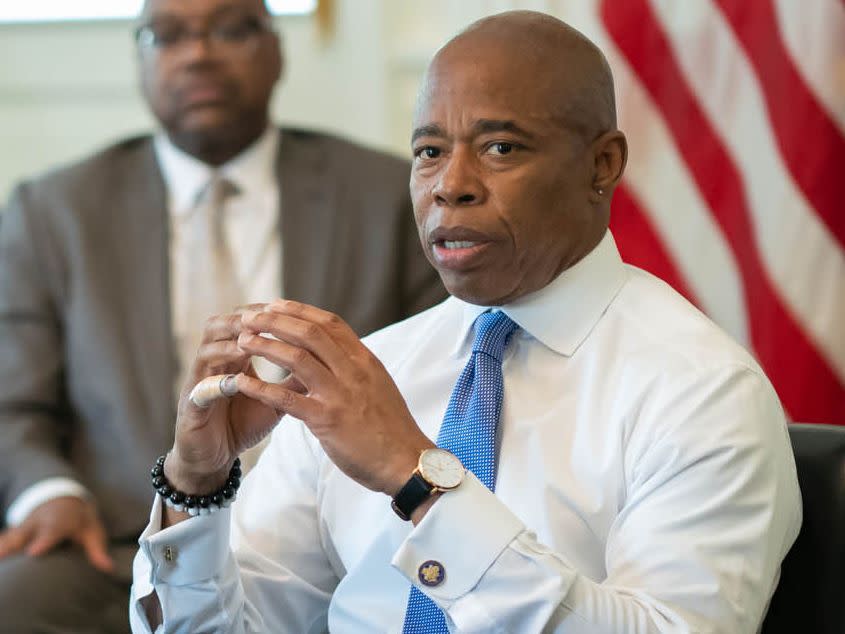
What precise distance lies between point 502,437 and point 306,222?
1.30m

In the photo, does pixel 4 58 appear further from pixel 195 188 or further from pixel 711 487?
pixel 711 487

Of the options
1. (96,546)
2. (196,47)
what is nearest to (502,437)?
(96,546)

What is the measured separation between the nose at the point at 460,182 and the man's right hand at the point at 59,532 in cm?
124

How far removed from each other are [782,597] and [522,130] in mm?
554

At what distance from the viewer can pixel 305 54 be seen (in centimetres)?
322

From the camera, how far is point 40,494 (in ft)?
7.54

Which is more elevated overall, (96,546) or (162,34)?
(162,34)

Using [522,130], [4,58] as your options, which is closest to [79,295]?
[4,58]

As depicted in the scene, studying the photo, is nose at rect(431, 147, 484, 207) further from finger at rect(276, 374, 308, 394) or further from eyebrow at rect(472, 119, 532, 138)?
finger at rect(276, 374, 308, 394)

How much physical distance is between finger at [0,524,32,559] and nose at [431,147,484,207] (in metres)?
1.29

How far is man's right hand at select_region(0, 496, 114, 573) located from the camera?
2234 mm

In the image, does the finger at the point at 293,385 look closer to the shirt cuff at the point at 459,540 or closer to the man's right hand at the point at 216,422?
the man's right hand at the point at 216,422

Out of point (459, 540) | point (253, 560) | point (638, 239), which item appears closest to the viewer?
point (459, 540)

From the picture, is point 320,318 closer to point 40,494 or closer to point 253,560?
point 253,560
